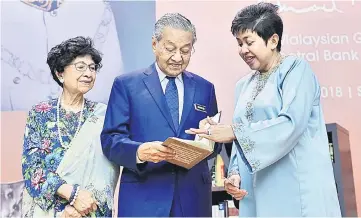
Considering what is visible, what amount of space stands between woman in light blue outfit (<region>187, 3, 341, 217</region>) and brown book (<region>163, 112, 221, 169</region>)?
6 centimetres

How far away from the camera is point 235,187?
5.61ft

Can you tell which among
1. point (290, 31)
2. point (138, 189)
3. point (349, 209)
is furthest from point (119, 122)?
point (290, 31)

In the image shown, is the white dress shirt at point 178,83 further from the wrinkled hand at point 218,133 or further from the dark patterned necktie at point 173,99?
the wrinkled hand at point 218,133

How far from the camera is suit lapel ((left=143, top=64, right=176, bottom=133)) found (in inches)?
68.9

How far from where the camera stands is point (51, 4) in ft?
10.9

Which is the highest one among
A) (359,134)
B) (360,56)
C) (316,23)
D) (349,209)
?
(316,23)

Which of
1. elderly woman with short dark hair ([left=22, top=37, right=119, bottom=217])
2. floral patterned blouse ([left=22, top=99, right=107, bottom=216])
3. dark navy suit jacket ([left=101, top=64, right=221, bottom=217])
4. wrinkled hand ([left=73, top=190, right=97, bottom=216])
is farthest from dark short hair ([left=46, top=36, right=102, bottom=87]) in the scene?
wrinkled hand ([left=73, top=190, right=97, bottom=216])

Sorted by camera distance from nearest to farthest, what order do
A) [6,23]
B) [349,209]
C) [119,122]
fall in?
[119,122] → [349,209] → [6,23]

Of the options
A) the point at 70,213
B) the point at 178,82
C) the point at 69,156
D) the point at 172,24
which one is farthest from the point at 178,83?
the point at 70,213

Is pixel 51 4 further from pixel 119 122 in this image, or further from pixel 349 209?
pixel 349 209

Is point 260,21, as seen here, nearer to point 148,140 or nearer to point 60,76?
point 148,140

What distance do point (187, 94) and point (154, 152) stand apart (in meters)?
0.31

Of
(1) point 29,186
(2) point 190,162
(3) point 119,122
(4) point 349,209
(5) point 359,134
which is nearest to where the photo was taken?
(2) point 190,162

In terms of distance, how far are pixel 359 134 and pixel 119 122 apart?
185cm
